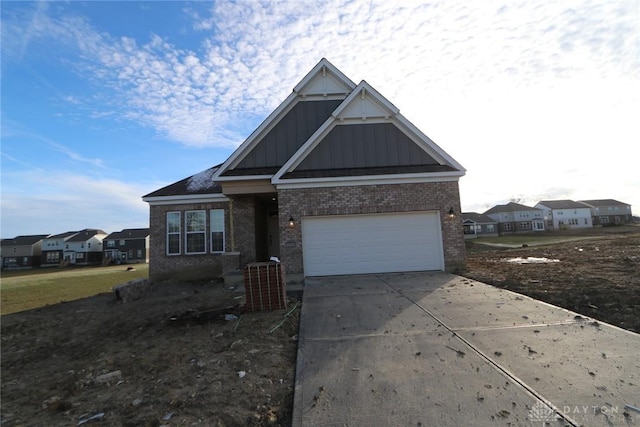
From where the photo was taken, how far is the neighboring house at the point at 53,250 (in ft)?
209

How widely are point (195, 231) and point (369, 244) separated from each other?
25.0ft

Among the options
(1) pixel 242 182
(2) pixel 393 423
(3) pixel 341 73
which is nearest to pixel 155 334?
(2) pixel 393 423

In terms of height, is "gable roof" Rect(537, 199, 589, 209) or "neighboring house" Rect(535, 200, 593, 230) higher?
"gable roof" Rect(537, 199, 589, 209)

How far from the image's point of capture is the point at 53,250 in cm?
6412

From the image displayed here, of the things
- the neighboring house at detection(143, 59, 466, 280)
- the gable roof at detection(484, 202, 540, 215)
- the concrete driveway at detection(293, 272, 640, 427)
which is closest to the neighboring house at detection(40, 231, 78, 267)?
the neighboring house at detection(143, 59, 466, 280)

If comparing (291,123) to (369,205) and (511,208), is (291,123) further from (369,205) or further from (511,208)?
(511,208)

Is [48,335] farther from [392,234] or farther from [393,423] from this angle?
[392,234]

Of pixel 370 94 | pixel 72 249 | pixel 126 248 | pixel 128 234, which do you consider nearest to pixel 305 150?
pixel 370 94

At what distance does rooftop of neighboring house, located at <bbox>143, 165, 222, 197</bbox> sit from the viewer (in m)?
14.1

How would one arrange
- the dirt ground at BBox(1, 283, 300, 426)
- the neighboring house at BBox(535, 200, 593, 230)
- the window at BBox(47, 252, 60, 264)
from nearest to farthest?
the dirt ground at BBox(1, 283, 300, 426) → the window at BBox(47, 252, 60, 264) → the neighboring house at BBox(535, 200, 593, 230)

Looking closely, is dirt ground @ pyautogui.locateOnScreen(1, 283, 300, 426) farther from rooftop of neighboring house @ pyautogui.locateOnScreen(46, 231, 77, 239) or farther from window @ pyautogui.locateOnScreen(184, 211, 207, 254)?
rooftop of neighboring house @ pyautogui.locateOnScreen(46, 231, 77, 239)

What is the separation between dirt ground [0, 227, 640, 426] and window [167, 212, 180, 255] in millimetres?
4174

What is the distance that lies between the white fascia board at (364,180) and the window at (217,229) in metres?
4.15

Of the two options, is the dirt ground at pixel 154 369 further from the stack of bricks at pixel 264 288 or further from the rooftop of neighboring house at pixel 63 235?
the rooftop of neighboring house at pixel 63 235
